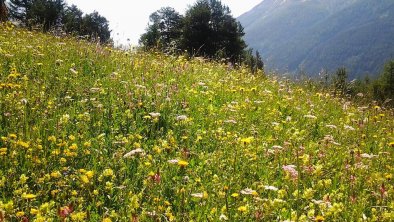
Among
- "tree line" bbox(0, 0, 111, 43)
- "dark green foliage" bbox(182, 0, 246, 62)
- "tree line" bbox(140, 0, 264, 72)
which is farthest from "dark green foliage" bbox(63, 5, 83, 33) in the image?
"dark green foliage" bbox(182, 0, 246, 62)

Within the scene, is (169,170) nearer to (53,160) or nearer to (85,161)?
(85,161)

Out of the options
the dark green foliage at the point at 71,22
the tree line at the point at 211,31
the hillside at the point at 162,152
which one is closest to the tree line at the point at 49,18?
the dark green foliage at the point at 71,22

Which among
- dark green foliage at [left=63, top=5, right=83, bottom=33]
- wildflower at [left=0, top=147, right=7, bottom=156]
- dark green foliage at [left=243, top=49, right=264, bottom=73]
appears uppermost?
dark green foliage at [left=63, top=5, right=83, bottom=33]

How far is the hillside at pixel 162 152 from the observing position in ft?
11.7

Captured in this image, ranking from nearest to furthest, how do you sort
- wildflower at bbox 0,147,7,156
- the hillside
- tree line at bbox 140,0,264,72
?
the hillside, wildflower at bbox 0,147,7,156, tree line at bbox 140,0,264,72

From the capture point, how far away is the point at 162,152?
478cm

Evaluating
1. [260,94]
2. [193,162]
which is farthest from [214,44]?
[193,162]

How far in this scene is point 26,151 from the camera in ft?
13.5

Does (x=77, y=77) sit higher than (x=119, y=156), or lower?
higher

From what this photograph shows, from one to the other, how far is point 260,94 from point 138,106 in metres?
3.51

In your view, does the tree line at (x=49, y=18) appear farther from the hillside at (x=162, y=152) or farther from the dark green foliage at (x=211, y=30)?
the dark green foliage at (x=211, y=30)

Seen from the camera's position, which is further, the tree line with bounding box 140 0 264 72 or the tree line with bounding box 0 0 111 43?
the tree line with bounding box 140 0 264 72

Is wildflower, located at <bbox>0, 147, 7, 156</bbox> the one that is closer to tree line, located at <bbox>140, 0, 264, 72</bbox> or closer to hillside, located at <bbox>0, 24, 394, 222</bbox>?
hillside, located at <bbox>0, 24, 394, 222</bbox>

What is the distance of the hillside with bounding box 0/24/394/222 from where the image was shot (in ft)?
11.7
